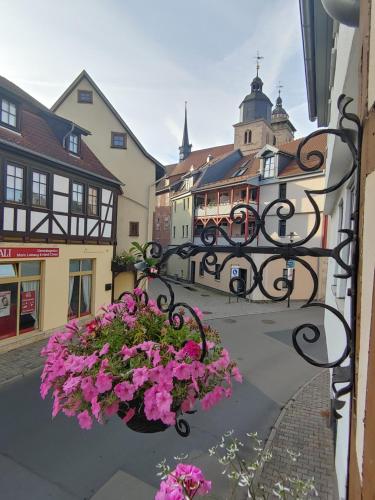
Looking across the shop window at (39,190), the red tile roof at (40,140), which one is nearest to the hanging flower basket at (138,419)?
the red tile roof at (40,140)

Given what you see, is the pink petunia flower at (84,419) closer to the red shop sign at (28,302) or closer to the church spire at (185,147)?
the red shop sign at (28,302)

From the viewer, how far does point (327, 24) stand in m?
3.57

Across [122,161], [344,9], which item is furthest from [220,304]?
[344,9]

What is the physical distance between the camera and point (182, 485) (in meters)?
1.58

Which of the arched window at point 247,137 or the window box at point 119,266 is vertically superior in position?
the arched window at point 247,137

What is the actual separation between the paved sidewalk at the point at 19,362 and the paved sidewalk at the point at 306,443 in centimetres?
641

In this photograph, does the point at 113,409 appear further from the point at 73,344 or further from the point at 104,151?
the point at 104,151

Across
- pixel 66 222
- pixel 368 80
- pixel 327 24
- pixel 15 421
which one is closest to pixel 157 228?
pixel 66 222

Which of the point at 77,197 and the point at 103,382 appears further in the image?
the point at 77,197

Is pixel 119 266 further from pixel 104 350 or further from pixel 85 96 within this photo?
pixel 104 350

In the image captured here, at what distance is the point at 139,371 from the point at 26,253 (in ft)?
31.4

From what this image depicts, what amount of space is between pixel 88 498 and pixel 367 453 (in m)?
4.91

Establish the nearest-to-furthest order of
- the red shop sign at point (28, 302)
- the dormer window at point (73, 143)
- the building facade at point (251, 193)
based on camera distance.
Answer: the red shop sign at point (28, 302) < the dormer window at point (73, 143) < the building facade at point (251, 193)

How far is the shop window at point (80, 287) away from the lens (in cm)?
1205
